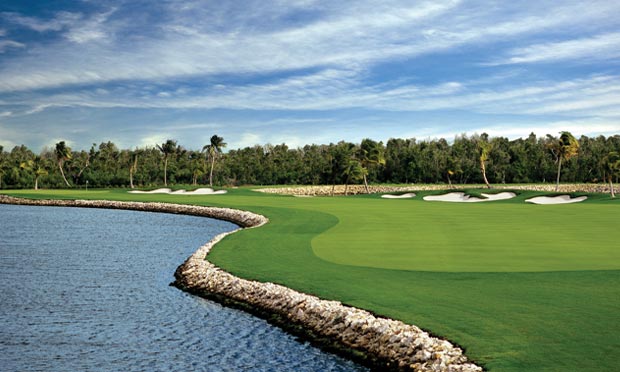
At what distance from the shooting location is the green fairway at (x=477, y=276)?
12945 millimetres

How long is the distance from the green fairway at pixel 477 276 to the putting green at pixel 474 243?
2.0 inches

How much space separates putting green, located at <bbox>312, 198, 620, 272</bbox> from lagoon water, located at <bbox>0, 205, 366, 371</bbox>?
24.2 feet

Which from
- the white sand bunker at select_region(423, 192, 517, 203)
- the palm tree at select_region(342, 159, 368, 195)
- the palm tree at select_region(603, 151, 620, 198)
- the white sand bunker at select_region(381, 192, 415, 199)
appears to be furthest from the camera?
the palm tree at select_region(342, 159, 368, 195)

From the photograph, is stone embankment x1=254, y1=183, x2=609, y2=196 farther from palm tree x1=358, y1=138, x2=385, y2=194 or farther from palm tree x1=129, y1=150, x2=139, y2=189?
palm tree x1=129, y1=150, x2=139, y2=189

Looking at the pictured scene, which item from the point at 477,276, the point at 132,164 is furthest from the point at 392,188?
the point at 477,276

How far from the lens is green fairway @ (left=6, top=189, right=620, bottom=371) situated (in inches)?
510

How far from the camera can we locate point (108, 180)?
14025cm

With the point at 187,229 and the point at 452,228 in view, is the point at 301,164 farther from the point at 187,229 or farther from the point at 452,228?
the point at 452,228

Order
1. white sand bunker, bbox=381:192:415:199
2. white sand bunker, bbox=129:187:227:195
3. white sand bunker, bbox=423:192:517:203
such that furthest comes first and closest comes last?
white sand bunker, bbox=129:187:227:195 → white sand bunker, bbox=381:192:415:199 → white sand bunker, bbox=423:192:517:203

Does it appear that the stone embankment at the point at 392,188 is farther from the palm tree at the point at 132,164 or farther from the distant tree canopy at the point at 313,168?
the palm tree at the point at 132,164

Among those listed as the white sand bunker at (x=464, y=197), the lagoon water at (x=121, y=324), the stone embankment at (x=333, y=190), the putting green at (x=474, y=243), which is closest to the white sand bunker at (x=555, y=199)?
the white sand bunker at (x=464, y=197)

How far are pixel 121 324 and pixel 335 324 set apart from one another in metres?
6.75

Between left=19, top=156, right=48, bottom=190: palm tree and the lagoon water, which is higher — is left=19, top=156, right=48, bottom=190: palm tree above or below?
above

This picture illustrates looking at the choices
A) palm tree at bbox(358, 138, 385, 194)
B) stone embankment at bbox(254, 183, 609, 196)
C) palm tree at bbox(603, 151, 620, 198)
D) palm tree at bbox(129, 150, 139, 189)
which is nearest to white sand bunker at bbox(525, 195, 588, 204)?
palm tree at bbox(603, 151, 620, 198)
